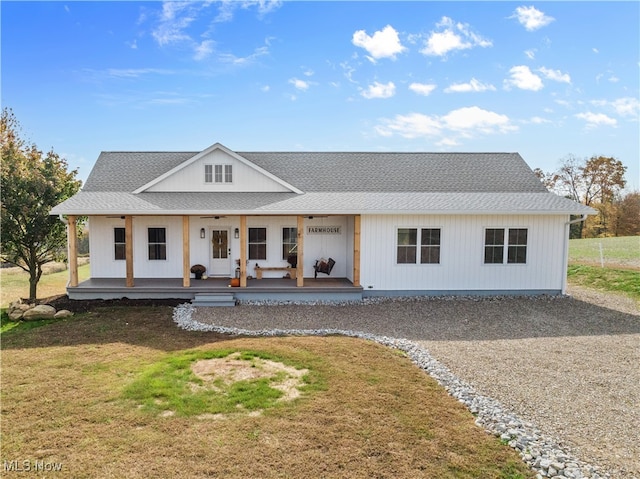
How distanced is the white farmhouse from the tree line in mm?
28277

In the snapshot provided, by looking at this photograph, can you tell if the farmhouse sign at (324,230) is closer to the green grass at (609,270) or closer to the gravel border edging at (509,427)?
the gravel border edging at (509,427)

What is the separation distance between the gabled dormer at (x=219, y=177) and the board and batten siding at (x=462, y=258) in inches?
152

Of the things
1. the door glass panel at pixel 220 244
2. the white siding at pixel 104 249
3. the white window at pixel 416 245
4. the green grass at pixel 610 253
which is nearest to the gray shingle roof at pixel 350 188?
the white window at pixel 416 245

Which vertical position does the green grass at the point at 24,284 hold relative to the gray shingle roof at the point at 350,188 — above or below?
below

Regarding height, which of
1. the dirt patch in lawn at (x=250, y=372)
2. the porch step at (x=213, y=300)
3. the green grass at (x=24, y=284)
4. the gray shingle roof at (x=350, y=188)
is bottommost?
the green grass at (x=24, y=284)

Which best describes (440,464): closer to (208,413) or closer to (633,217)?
(208,413)

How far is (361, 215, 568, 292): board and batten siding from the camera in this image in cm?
1346

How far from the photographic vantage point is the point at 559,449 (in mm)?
4574

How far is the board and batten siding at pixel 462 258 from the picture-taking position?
13.5 metres

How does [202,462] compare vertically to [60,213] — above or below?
below

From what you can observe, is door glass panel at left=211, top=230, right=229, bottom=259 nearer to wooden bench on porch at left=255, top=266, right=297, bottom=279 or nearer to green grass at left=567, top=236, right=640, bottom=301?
wooden bench on porch at left=255, top=266, right=297, bottom=279

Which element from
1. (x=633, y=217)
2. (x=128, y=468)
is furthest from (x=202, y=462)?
(x=633, y=217)

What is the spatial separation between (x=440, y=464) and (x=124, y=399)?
4.33m

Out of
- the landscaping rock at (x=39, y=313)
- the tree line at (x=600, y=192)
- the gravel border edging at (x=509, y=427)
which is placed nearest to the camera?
the gravel border edging at (x=509, y=427)
